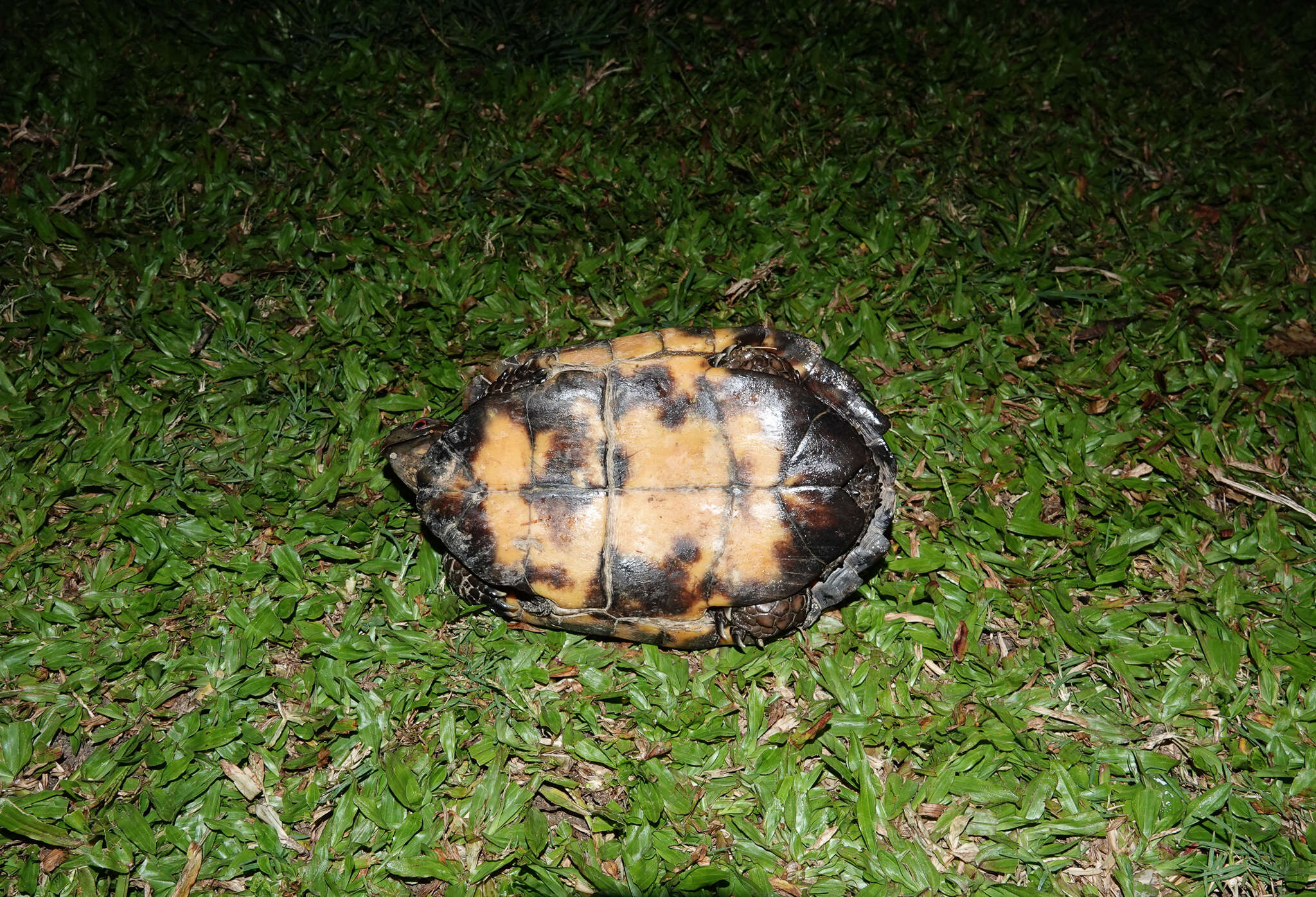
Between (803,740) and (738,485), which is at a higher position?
(738,485)

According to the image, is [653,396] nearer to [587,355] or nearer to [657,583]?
[587,355]

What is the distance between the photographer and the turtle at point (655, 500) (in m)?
2.60

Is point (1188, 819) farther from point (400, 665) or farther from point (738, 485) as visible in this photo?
point (400, 665)

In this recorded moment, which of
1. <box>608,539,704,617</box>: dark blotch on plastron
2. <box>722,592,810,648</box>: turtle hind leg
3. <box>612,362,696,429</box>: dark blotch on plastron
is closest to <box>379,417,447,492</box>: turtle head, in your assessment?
<box>612,362,696,429</box>: dark blotch on plastron

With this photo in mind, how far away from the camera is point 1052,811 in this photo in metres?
2.72

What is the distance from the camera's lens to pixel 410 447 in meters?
2.92

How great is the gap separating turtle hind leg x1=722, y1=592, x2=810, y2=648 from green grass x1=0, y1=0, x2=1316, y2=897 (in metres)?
0.21

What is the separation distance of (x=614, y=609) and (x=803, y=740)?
859 mm

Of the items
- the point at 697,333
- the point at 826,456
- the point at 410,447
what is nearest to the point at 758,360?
the point at 697,333

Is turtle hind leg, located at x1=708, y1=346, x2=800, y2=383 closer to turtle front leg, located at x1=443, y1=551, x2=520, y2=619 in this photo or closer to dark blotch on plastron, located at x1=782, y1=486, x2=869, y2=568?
dark blotch on plastron, located at x1=782, y1=486, x2=869, y2=568

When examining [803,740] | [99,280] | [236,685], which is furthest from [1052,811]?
[99,280]

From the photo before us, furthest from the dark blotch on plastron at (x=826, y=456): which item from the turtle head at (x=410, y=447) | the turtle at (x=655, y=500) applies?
the turtle head at (x=410, y=447)

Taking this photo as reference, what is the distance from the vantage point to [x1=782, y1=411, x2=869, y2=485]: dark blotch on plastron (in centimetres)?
267

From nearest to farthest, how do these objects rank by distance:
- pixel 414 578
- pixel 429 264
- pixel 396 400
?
pixel 414 578
pixel 396 400
pixel 429 264
